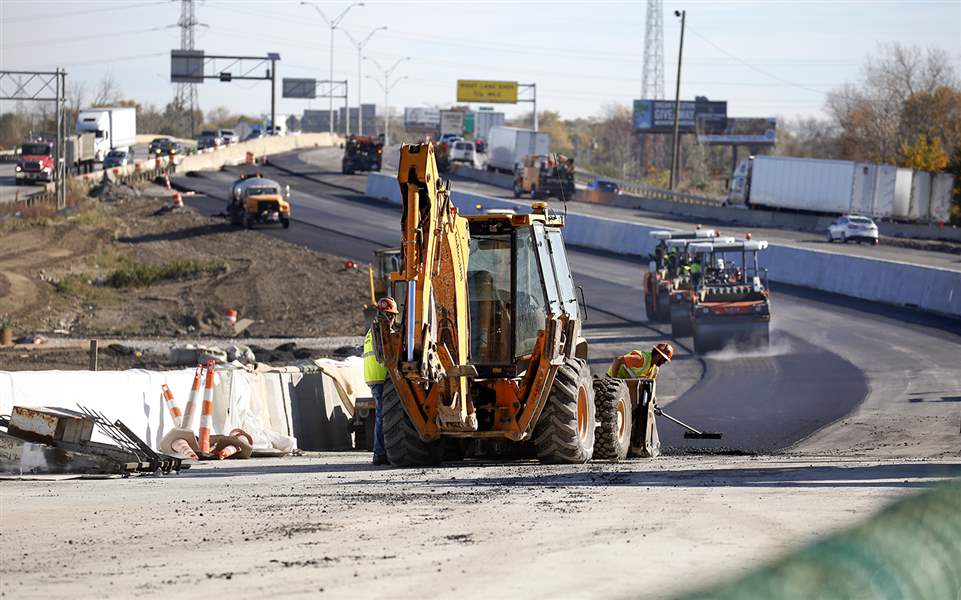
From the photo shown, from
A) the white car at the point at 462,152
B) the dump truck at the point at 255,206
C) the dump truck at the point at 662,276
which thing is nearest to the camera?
the dump truck at the point at 662,276

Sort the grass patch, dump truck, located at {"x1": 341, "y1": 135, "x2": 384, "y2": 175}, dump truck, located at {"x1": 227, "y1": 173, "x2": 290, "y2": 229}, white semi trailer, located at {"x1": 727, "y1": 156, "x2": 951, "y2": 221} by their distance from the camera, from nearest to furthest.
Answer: the grass patch
dump truck, located at {"x1": 227, "y1": 173, "x2": 290, "y2": 229}
white semi trailer, located at {"x1": 727, "y1": 156, "x2": 951, "y2": 221}
dump truck, located at {"x1": 341, "y1": 135, "x2": 384, "y2": 175}

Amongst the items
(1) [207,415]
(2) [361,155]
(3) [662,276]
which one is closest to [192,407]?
(1) [207,415]

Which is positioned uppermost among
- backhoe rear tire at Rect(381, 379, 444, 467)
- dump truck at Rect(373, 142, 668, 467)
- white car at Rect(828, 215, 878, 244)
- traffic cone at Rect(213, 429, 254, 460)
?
dump truck at Rect(373, 142, 668, 467)

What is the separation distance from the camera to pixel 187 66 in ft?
382

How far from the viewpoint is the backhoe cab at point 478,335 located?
1191 cm

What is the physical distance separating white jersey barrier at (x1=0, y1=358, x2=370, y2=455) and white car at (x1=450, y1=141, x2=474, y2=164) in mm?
76448

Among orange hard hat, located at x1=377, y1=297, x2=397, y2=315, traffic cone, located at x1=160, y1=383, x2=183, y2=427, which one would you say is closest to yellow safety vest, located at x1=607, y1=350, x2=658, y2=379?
orange hard hat, located at x1=377, y1=297, x2=397, y2=315

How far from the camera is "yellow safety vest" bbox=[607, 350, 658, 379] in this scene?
52.9ft

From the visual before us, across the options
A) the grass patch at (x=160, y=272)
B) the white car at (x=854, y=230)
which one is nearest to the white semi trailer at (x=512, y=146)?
the white car at (x=854, y=230)

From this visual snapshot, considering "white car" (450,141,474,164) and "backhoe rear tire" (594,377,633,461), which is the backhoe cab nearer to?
"backhoe rear tire" (594,377,633,461)

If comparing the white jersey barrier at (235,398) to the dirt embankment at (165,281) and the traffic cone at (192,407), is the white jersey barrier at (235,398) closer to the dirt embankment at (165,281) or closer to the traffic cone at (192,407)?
the traffic cone at (192,407)

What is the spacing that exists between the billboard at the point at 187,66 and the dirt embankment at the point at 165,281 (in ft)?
196

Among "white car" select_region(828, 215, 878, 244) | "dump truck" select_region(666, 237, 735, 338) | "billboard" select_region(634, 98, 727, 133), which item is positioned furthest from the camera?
"billboard" select_region(634, 98, 727, 133)

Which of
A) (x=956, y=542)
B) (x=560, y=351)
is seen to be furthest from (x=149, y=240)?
(x=956, y=542)
